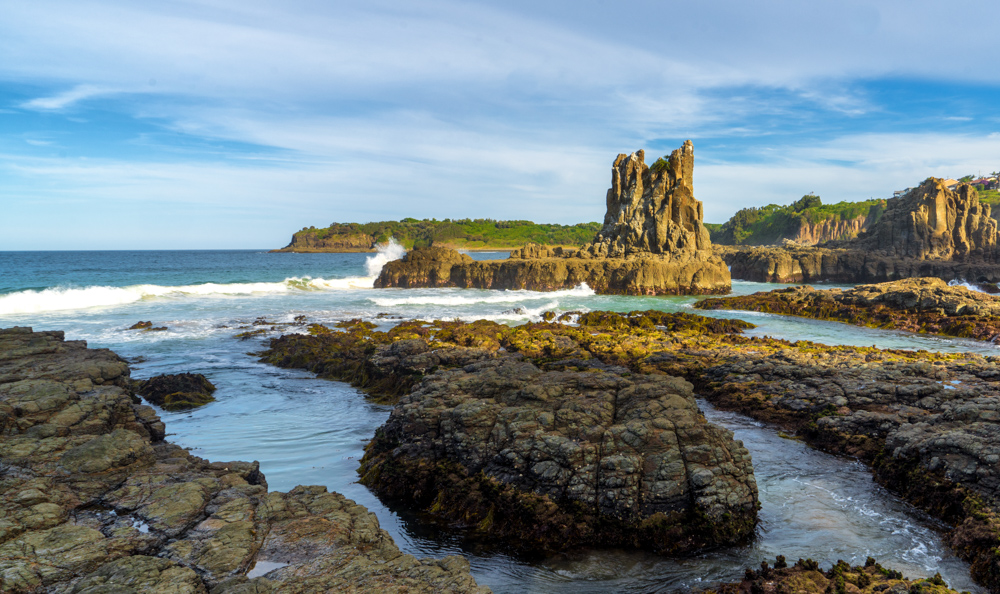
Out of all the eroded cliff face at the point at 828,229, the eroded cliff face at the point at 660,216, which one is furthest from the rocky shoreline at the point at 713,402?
the eroded cliff face at the point at 828,229

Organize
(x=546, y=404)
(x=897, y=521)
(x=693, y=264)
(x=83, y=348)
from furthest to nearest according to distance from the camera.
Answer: (x=693, y=264), (x=83, y=348), (x=546, y=404), (x=897, y=521)

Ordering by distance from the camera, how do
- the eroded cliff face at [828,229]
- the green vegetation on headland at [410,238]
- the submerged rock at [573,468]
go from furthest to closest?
the green vegetation on headland at [410,238], the eroded cliff face at [828,229], the submerged rock at [573,468]

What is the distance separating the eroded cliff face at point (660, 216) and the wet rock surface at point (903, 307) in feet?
69.9

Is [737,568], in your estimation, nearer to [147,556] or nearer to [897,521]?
[897,521]

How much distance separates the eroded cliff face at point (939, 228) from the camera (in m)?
67.1

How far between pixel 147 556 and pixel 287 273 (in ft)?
290

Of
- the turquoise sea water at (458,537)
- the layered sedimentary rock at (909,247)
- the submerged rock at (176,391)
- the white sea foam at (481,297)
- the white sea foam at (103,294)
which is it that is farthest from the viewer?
the layered sedimentary rock at (909,247)

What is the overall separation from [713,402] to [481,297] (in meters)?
32.6

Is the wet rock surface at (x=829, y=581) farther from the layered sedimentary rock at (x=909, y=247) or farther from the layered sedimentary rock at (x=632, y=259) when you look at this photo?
the layered sedimentary rock at (x=909, y=247)

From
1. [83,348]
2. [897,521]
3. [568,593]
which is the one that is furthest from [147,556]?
[83,348]

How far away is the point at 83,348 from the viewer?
15.5 metres

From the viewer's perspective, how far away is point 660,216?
195 feet

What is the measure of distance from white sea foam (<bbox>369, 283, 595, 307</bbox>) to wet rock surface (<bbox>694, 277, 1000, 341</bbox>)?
16593mm

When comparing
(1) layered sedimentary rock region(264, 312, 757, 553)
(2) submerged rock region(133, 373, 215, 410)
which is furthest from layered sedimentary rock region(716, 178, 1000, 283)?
(2) submerged rock region(133, 373, 215, 410)
